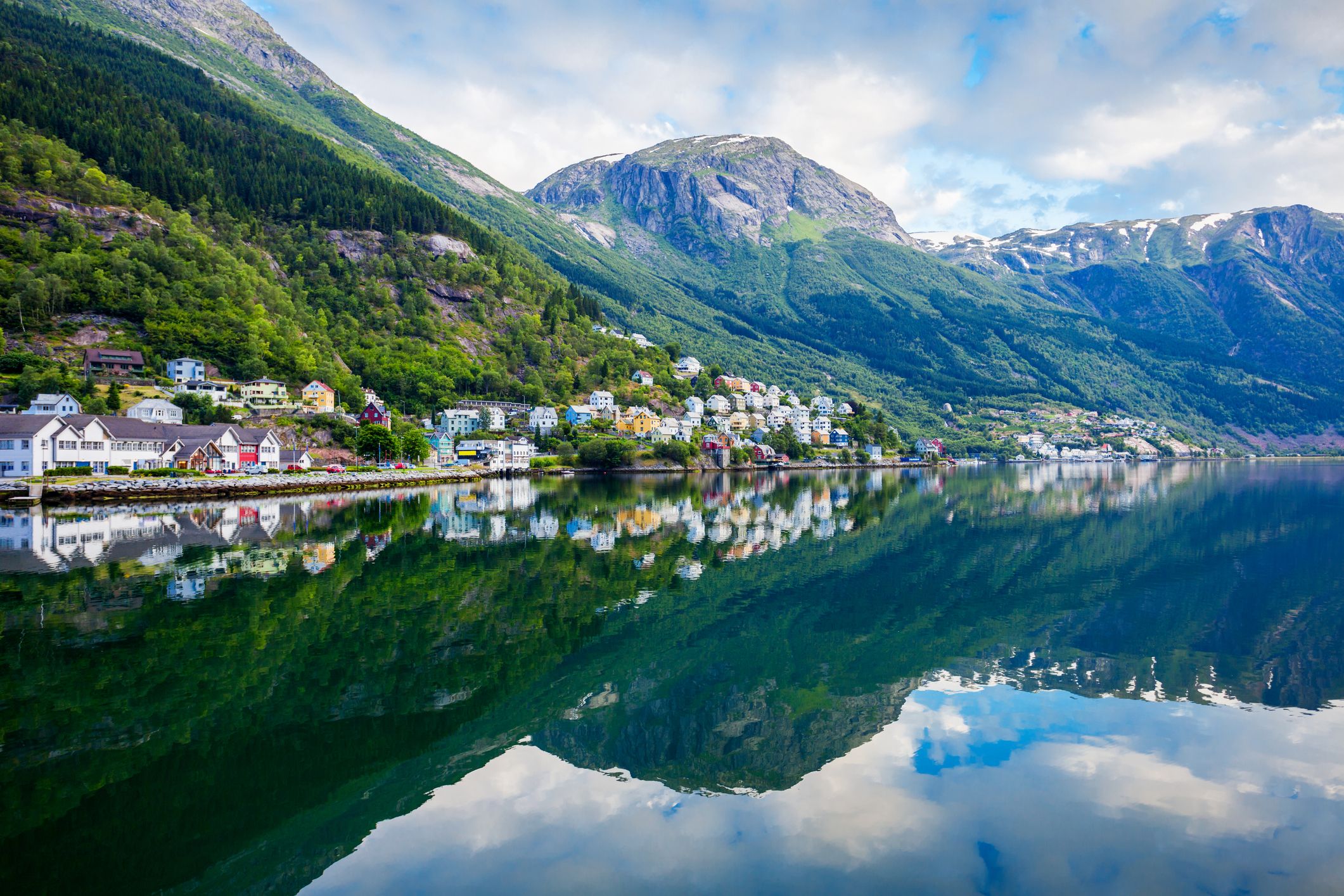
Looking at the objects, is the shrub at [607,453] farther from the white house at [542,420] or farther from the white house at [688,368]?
the white house at [688,368]

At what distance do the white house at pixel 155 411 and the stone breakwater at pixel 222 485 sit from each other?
11.4m

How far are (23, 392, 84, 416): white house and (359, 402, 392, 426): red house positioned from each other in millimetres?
26311

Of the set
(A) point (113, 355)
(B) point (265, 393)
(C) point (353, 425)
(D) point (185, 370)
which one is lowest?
(C) point (353, 425)

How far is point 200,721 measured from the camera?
10773 mm

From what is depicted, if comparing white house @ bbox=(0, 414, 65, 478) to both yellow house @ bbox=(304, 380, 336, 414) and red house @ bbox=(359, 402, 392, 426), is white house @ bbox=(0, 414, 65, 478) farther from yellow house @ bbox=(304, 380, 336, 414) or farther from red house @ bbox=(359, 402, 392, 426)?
red house @ bbox=(359, 402, 392, 426)

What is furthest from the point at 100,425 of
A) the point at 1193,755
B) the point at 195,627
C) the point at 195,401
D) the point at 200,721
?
the point at 1193,755

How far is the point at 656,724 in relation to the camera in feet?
38.8

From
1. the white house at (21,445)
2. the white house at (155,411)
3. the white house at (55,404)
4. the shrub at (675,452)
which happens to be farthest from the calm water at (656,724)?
the shrub at (675,452)

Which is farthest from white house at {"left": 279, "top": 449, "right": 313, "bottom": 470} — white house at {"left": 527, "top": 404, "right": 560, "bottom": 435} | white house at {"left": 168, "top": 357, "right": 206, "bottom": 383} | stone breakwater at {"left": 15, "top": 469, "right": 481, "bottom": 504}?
white house at {"left": 527, "top": 404, "right": 560, "bottom": 435}

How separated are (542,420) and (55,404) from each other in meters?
51.0

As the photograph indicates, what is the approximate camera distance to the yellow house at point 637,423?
331 feet

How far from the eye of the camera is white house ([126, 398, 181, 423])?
5938cm

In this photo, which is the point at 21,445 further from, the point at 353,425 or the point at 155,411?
the point at 353,425

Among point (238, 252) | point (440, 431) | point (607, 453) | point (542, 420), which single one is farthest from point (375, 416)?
point (238, 252)
